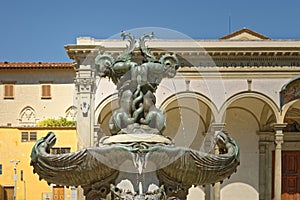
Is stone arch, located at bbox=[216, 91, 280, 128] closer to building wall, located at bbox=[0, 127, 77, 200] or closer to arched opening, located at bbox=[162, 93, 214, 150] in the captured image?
arched opening, located at bbox=[162, 93, 214, 150]

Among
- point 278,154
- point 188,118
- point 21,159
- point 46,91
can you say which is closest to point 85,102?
point 188,118

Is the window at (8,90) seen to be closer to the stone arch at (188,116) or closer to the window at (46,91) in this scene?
the window at (46,91)

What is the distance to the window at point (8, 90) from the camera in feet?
111

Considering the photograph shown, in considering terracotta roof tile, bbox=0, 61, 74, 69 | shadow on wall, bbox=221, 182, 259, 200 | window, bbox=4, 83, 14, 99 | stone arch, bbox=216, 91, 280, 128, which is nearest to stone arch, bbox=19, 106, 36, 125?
window, bbox=4, 83, 14, 99

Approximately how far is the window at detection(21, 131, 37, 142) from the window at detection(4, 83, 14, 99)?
7.62m

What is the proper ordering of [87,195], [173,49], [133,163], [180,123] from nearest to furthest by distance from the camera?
[133,163] → [87,195] → [173,49] → [180,123]

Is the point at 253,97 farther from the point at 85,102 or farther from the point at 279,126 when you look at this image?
the point at 85,102

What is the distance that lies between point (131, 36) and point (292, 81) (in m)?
16.4

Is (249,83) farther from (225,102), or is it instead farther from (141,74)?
(141,74)

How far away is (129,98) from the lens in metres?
6.21

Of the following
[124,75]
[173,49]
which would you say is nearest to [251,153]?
[173,49]

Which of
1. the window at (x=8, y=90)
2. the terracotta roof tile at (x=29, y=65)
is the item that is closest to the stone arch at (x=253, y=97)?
the terracotta roof tile at (x=29, y=65)

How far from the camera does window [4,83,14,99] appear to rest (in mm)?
33688

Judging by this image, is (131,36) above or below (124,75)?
above
